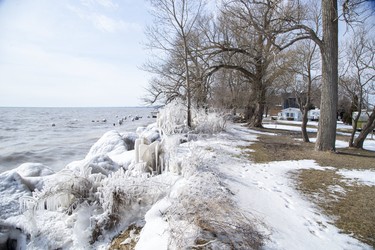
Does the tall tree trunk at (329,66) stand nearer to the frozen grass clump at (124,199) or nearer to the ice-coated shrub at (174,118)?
the ice-coated shrub at (174,118)

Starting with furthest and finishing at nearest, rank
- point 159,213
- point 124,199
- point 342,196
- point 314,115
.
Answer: point 314,115 → point 342,196 → point 124,199 → point 159,213

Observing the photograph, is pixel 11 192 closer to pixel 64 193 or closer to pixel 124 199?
pixel 64 193

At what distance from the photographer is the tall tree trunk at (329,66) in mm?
6762

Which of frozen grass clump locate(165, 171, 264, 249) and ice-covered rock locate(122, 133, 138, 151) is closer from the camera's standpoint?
frozen grass clump locate(165, 171, 264, 249)

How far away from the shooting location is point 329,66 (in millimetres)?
6820

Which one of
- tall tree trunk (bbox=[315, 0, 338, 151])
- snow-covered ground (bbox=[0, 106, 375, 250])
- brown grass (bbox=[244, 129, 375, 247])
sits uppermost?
tall tree trunk (bbox=[315, 0, 338, 151])

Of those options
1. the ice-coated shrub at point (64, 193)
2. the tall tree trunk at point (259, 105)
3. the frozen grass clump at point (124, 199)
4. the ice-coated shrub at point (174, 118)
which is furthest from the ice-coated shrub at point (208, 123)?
the ice-coated shrub at point (64, 193)

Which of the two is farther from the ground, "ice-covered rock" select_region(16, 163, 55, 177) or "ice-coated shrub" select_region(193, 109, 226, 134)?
"ice-coated shrub" select_region(193, 109, 226, 134)

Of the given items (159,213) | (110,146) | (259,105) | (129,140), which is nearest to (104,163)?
(159,213)

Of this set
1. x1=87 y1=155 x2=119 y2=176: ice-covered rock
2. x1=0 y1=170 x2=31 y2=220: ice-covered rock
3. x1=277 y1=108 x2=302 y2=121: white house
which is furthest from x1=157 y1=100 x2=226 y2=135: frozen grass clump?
x1=277 y1=108 x2=302 y2=121: white house

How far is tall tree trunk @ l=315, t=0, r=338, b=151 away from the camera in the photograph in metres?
6.76

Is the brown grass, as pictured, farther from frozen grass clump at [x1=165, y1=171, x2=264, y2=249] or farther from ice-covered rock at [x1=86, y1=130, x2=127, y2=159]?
ice-covered rock at [x1=86, y1=130, x2=127, y2=159]

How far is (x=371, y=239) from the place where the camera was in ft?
7.81

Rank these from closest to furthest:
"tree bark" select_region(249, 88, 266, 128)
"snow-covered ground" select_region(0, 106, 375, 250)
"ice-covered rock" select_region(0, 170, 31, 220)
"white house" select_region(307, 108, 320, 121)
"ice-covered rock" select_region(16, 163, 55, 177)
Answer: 1. "snow-covered ground" select_region(0, 106, 375, 250)
2. "ice-covered rock" select_region(0, 170, 31, 220)
3. "ice-covered rock" select_region(16, 163, 55, 177)
4. "tree bark" select_region(249, 88, 266, 128)
5. "white house" select_region(307, 108, 320, 121)
